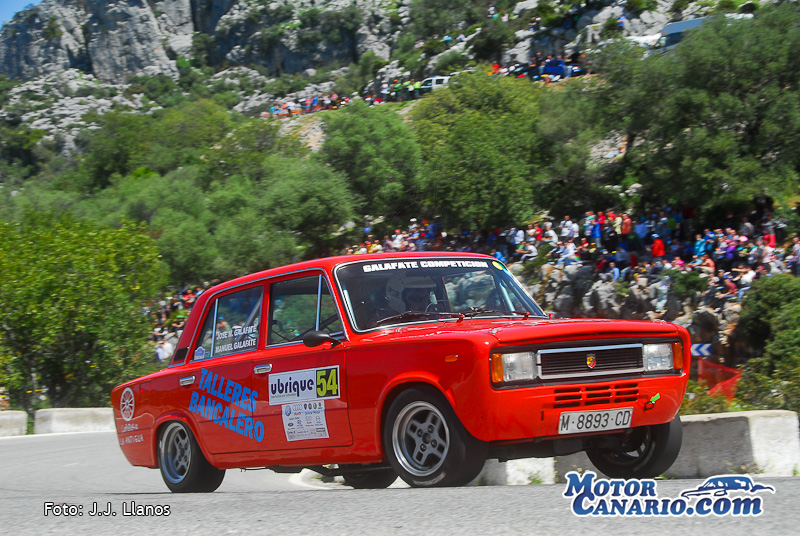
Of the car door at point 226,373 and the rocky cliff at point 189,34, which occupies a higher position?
the rocky cliff at point 189,34

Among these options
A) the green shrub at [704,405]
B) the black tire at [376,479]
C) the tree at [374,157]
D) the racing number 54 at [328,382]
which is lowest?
the black tire at [376,479]

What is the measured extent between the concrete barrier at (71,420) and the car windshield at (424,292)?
15.0 metres

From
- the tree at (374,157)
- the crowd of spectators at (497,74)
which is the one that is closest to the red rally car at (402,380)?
the tree at (374,157)

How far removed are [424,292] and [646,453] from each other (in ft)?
6.73

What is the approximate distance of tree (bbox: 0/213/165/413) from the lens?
27703 mm

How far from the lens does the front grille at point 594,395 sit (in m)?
5.54

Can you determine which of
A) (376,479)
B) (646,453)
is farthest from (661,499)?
(376,479)

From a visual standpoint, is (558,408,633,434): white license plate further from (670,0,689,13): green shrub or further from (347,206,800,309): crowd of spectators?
(670,0,689,13): green shrub

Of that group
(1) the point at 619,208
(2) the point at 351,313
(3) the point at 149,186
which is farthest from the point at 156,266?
(3) the point at 149,186

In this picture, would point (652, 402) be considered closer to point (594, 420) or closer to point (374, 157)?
point (594, 420)

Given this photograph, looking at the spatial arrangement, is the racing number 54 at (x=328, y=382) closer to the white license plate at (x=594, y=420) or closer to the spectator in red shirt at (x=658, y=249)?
the white license plate at (x=594, y=420)

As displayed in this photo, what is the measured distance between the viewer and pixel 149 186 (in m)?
62.1

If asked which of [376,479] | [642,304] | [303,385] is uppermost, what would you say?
[303,385]

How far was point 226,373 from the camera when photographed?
24.2ft
